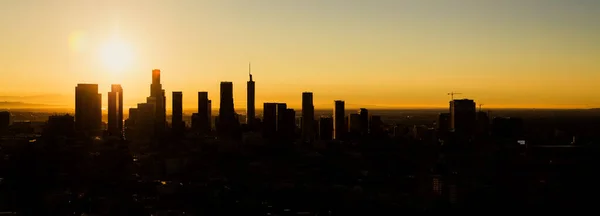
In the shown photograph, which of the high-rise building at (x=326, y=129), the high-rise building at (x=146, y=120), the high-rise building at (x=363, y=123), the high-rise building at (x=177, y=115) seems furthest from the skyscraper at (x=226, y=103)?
the high-rise building at (x=363, y=123)

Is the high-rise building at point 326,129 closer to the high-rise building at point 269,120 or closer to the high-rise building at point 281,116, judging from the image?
the high-rise building at point 281,116

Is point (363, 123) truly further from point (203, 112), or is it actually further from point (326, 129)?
point (203, 112)

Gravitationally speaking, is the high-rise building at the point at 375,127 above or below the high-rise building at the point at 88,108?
below

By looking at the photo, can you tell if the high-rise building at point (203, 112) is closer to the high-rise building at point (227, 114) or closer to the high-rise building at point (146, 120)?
the high-rise building at point (227, 114)

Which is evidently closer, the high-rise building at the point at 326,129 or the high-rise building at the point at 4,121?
the high-rise building at the point at 4,121

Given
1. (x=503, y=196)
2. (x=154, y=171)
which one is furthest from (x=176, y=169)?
(x=503, y=196)

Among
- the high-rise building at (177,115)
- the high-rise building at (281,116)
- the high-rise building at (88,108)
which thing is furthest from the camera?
the high-rise building at (88,108)

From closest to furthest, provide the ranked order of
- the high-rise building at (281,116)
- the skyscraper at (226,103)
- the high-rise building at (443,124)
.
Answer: the high-rise building at (281,116)
the high-rise building at (443,124)
the skyscraper at (226,103)

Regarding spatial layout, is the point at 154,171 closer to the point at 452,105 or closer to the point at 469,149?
the point at 469,149
